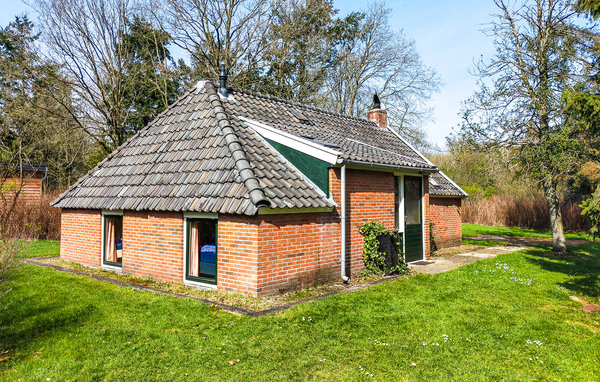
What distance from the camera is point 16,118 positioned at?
824 inches

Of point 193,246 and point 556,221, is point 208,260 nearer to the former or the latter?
point 193,246

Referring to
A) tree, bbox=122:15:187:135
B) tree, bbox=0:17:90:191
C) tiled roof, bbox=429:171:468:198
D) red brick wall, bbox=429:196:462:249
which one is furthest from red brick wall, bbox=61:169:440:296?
tree, bbox=122:15:187:135

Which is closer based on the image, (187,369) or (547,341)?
(187,369)

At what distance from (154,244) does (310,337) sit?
5244 mm

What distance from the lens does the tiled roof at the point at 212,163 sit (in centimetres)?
777

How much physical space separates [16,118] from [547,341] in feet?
84.4

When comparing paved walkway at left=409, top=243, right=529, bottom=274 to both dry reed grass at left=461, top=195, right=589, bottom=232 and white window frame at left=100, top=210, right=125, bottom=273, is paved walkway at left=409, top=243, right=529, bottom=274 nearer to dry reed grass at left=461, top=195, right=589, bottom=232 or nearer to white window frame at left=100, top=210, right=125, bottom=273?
white window frame at left=100, top=210, right=125, bottom=273

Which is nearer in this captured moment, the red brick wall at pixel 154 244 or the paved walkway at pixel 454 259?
the red brick wall at pixel 154 244

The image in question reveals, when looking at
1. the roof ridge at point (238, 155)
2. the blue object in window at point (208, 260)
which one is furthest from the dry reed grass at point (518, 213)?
the blue object in window at point (208, 260)

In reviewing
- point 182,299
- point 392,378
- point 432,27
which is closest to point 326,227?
point 182,299

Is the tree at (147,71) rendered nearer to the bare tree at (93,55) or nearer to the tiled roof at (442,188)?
the bare tree at (93,55)

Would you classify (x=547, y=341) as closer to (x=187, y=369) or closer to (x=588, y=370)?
(x=588, y=370)

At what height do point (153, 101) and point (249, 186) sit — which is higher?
point (153, 101)

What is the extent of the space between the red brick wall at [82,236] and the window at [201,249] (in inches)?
151
